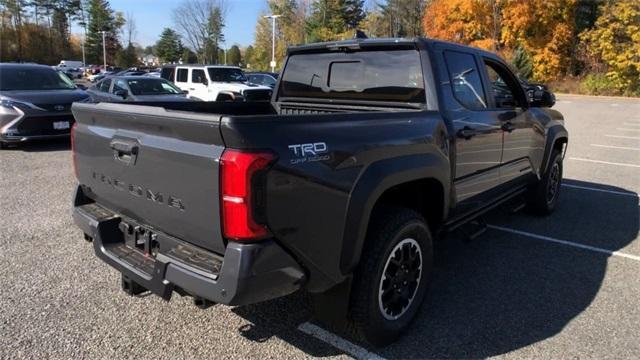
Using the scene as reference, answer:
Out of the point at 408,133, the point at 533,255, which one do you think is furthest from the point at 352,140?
the point at 533,255

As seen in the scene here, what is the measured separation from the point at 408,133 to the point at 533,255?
2394 millimetres

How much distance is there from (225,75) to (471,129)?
612 inches

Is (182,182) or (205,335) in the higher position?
(182,182)

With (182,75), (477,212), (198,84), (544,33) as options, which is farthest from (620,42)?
(477,212)

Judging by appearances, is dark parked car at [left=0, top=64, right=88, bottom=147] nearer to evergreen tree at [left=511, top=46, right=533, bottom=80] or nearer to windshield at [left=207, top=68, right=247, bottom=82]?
windshield at [left=207, top=68, right=247, bottom=82]

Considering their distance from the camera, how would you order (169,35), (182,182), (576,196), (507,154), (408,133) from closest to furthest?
(182,182) → (408,133) → (507,154) → (576,196) → (169,35)

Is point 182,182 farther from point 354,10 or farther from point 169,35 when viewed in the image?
point 169,35

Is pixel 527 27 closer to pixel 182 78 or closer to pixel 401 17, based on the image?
pixel 401 17

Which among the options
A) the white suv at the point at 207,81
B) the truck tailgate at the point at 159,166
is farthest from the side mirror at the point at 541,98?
the white suv at the point at 207,81

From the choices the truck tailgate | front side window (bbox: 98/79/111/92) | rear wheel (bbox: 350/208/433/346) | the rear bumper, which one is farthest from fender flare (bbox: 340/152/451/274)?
front side window (bbox: 98/79/111/92)

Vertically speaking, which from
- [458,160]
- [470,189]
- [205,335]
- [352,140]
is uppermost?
[352,140]

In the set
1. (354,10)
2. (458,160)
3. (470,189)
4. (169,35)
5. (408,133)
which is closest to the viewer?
(408,133)

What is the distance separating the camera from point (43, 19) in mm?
78250

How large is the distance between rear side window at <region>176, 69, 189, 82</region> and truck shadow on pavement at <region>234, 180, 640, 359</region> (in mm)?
14634
